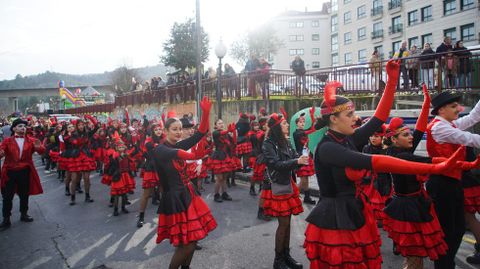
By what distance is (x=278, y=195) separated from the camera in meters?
4.82

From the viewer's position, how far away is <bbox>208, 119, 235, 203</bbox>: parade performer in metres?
8.84

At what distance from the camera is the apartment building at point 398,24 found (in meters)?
33.4

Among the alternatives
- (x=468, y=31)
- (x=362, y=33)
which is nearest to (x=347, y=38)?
(x=362, y=33)

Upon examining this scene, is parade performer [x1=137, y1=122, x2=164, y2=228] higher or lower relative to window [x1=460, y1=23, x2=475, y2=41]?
lower

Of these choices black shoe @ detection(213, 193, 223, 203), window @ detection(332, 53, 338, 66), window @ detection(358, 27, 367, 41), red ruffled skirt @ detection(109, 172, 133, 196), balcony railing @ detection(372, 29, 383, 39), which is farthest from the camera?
window @ detection(332, 53, 338, 66)

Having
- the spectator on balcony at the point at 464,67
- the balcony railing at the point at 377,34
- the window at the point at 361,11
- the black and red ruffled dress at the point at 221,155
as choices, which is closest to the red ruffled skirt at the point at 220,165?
the black and red ruffled dress at the point at 221,155

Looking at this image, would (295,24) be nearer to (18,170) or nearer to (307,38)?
(307,38)

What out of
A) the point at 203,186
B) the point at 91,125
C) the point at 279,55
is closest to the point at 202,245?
the point at 203,186

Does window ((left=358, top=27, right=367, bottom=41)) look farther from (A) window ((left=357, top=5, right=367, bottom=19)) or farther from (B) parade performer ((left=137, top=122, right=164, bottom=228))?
(B) parade performer ((left=137, top=122, right=164, bottom=228))

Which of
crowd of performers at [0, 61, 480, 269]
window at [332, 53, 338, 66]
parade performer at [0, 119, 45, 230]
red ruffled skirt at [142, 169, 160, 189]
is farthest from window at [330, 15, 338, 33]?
parade performer at [0, 119, 45, 230]

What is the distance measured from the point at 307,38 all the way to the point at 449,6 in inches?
1440

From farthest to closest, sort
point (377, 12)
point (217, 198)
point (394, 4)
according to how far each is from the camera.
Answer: point (377, 12), point (394, 4), point (217, 198)

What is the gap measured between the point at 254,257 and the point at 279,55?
6851cm

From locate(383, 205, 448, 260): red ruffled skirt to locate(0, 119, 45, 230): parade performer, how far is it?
700 centimetres
